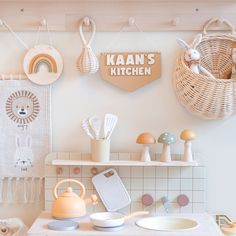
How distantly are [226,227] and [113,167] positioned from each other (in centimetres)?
55

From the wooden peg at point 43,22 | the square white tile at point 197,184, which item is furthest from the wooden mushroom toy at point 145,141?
the wooden peg at point 43,22

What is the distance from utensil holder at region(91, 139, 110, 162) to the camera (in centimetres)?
226

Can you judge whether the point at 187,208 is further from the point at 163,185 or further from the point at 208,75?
the point at 208,75

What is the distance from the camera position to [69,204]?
2.18m

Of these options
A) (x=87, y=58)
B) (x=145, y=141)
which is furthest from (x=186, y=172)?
(x=87, y=58)

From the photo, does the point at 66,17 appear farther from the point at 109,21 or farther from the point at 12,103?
the point at 12,103

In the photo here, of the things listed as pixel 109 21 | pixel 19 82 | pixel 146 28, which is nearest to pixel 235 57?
pixel 146 28

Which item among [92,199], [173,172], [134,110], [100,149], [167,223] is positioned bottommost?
[167,223]

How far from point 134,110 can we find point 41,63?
1.54 ft

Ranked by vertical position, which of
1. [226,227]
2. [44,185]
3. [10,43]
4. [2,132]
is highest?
[10,43]

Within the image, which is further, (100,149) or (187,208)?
(187,208)

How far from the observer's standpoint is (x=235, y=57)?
2.25 meters

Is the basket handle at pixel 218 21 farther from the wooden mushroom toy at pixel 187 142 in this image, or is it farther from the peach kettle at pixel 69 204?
the peach kettle at pixel 69 204

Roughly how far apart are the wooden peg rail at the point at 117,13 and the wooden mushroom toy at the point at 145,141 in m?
0.49
